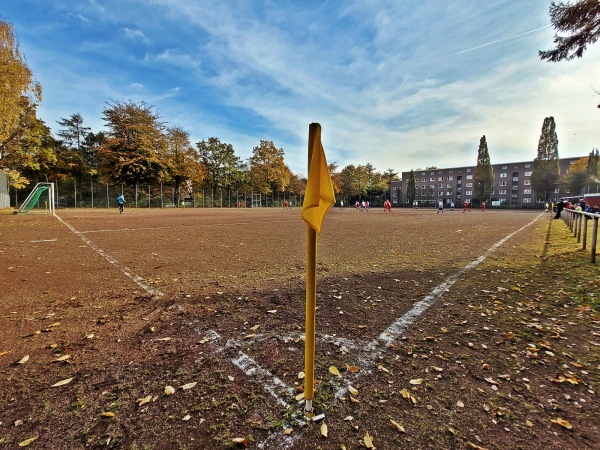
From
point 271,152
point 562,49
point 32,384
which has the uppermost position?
point 271,152

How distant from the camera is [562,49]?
762cm

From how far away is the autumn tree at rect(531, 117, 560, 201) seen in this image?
61000 mm

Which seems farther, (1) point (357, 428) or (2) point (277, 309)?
(2) point (277, 309)

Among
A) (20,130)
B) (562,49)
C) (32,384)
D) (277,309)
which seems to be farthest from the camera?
(20,130)

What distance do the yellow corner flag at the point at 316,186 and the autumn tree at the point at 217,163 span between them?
5421 cm

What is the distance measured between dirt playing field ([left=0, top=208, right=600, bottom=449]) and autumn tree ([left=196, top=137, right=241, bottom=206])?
51421 millimetres

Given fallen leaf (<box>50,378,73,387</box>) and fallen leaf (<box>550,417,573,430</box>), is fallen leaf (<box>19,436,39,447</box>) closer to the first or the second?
fallen leaf (<box>50,378,73,387</box>)

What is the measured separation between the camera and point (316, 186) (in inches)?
63.4

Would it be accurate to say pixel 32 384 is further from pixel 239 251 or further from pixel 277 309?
pixel 239 251

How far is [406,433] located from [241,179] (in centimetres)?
5795

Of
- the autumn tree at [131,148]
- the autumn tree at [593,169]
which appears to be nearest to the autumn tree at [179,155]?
the autumn tree at [131,148]

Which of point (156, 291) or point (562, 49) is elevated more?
point (562, 49)

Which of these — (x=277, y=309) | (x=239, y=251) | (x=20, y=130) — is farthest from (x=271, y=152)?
(x=277, y=309)

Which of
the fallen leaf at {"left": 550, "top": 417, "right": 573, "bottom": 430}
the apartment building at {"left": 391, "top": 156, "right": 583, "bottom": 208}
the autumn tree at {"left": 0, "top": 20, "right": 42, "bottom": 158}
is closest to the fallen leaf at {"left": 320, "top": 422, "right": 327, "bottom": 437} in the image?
the fallen leaf at {"left": 550, "top": 417, "right": 573, "bottom": 430}
